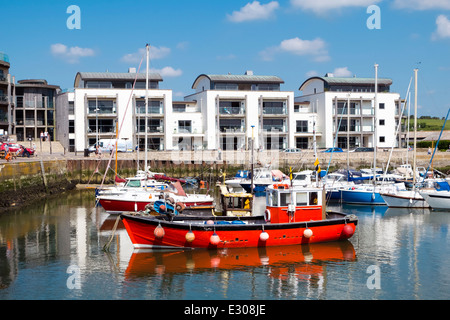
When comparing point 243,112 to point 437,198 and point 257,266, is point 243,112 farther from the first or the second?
point 257,266

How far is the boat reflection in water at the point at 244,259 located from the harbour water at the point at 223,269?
0.13 feet

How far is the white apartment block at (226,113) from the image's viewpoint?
226 ft

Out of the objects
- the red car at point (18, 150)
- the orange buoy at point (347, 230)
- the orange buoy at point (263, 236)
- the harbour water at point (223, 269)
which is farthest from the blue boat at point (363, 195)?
the red car at point (18, 150)

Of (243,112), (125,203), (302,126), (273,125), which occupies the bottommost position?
(125,203)

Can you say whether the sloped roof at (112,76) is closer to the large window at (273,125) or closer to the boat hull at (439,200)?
the large window at (273,125)

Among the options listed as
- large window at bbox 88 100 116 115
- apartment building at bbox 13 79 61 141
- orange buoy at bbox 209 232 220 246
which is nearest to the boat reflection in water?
orange buoy at bbox 209 232 220 246

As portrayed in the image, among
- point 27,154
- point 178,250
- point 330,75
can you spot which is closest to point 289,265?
A: point 178,250

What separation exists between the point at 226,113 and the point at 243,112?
2.47 metres

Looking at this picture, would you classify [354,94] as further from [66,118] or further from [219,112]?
[66,118]

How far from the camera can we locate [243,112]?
7300cm

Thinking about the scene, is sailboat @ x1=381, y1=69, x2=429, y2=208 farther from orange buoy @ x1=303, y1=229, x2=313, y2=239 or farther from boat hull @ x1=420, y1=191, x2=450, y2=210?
orange buoy @ x1=303, y1=229, x2=313, y2=239

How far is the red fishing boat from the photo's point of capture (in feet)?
72.8

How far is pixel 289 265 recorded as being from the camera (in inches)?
822

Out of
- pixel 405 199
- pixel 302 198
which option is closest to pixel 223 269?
pixel 302 198
